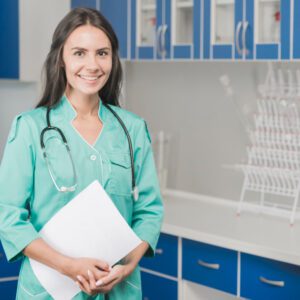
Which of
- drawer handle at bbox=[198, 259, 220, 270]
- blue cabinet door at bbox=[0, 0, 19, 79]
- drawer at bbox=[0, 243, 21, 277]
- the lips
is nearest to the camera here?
the lips

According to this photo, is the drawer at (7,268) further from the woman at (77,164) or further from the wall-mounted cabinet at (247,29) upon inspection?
the woman at (77,164)

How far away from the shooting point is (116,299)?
1766mm

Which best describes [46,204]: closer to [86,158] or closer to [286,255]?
[86,158]

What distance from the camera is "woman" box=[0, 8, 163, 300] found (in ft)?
5.39

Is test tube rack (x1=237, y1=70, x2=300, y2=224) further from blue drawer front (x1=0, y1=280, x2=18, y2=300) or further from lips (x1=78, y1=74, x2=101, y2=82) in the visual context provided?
lips (x1=78, y1=74, x2=101, y2=82)

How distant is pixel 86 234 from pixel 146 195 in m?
0.24

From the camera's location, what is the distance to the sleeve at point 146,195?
1800mm

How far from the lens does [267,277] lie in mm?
2566

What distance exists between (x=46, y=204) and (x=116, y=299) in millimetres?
334

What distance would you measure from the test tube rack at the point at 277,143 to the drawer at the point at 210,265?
1.21ft

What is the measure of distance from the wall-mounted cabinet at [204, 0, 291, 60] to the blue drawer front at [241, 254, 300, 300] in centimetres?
86

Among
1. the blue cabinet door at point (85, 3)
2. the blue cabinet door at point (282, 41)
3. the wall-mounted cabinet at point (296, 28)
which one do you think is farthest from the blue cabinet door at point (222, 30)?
the blue cabinet door at point (85, 3)

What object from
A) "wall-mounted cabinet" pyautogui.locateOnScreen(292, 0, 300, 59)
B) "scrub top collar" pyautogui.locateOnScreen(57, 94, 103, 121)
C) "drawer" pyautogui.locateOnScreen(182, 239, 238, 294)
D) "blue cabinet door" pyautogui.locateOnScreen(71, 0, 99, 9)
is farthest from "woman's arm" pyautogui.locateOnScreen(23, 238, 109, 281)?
"blue cabinet door" pyautogui.locateOnScreen(71, 0, 99, 9)

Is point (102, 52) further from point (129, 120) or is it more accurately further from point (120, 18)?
point (120, 18)
